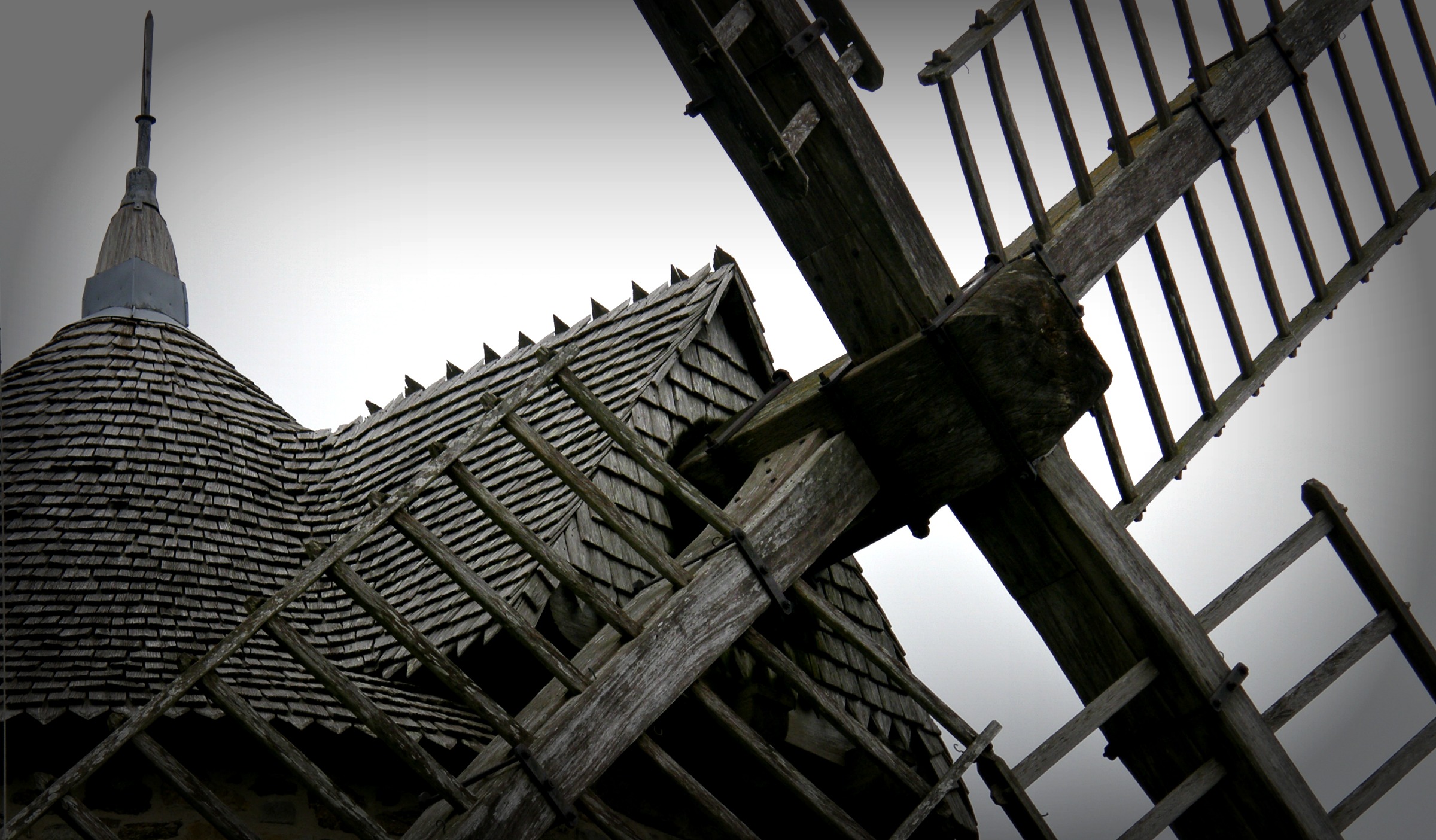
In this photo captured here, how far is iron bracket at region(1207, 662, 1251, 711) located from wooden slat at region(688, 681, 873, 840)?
57.9 inches

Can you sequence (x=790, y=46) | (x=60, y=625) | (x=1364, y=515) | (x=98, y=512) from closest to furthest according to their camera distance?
(x=790, y=46) < (x=60, y=625) < (x=98, y=512) < (x=1364, y=515)

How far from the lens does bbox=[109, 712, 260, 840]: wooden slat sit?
2.97 meters

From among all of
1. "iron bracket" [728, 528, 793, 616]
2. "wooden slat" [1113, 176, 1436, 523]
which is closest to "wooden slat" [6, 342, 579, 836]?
"iron bracket" [728, 528, 793, 616]

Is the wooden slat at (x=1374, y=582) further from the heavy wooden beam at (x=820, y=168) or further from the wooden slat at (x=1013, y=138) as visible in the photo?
the heavy wooden beam at (x=820, y=168)

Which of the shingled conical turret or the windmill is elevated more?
the shingled conical turret

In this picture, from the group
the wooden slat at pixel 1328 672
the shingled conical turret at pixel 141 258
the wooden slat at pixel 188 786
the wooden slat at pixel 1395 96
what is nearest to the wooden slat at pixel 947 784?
the wooden slat at pixel 1328 672

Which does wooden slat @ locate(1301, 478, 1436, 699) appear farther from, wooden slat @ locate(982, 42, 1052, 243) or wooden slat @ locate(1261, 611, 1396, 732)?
wooden slat @ locate(982, 42, 1052, 243)

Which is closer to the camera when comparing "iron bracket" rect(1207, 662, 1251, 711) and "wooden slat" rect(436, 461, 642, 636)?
"wooden slat" rect(436, 461, 642, 636)

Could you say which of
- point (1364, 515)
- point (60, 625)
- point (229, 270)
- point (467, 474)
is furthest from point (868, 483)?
point (229, 270)

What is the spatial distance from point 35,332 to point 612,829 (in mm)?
3462

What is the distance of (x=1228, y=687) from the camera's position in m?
4.53

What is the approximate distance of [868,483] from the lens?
167 inches

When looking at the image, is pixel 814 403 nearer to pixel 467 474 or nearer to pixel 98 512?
pixel 467 474

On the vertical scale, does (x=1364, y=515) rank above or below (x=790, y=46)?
below
